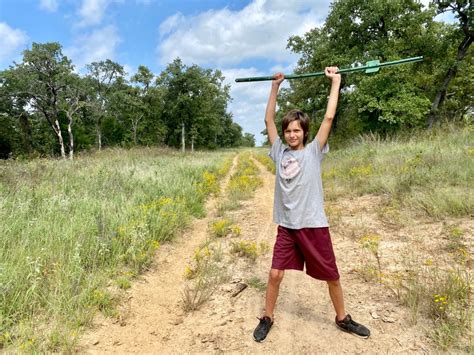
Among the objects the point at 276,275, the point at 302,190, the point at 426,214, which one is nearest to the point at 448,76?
the point at 426,214

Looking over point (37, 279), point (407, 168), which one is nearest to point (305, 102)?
point (407, 168)

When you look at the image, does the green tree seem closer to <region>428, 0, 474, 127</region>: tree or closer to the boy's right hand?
<region>428, 0, 474, 127</region>: tree

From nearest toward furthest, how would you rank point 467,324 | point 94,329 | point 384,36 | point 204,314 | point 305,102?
point 467,324, point 94,329, point 204,314, point 384,36, point 305,102

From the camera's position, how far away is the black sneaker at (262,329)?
2674 mm

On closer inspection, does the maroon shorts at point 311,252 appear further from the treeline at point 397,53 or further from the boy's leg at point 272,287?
the treeline at point 397,53

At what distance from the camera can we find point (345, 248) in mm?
4574

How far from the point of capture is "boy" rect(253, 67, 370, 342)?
2611 mm

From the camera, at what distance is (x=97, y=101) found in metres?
38.7

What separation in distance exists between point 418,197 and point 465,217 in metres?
0.87

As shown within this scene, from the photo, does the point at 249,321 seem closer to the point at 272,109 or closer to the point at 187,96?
the point at 272,109

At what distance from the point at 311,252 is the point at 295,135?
1.09 meters

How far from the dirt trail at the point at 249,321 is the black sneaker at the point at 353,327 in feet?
0.16

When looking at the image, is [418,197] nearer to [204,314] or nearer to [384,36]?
[204,314]

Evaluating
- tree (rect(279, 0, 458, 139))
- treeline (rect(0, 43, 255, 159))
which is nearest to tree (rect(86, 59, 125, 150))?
treeline (rect(0, 43, 255, 159))
